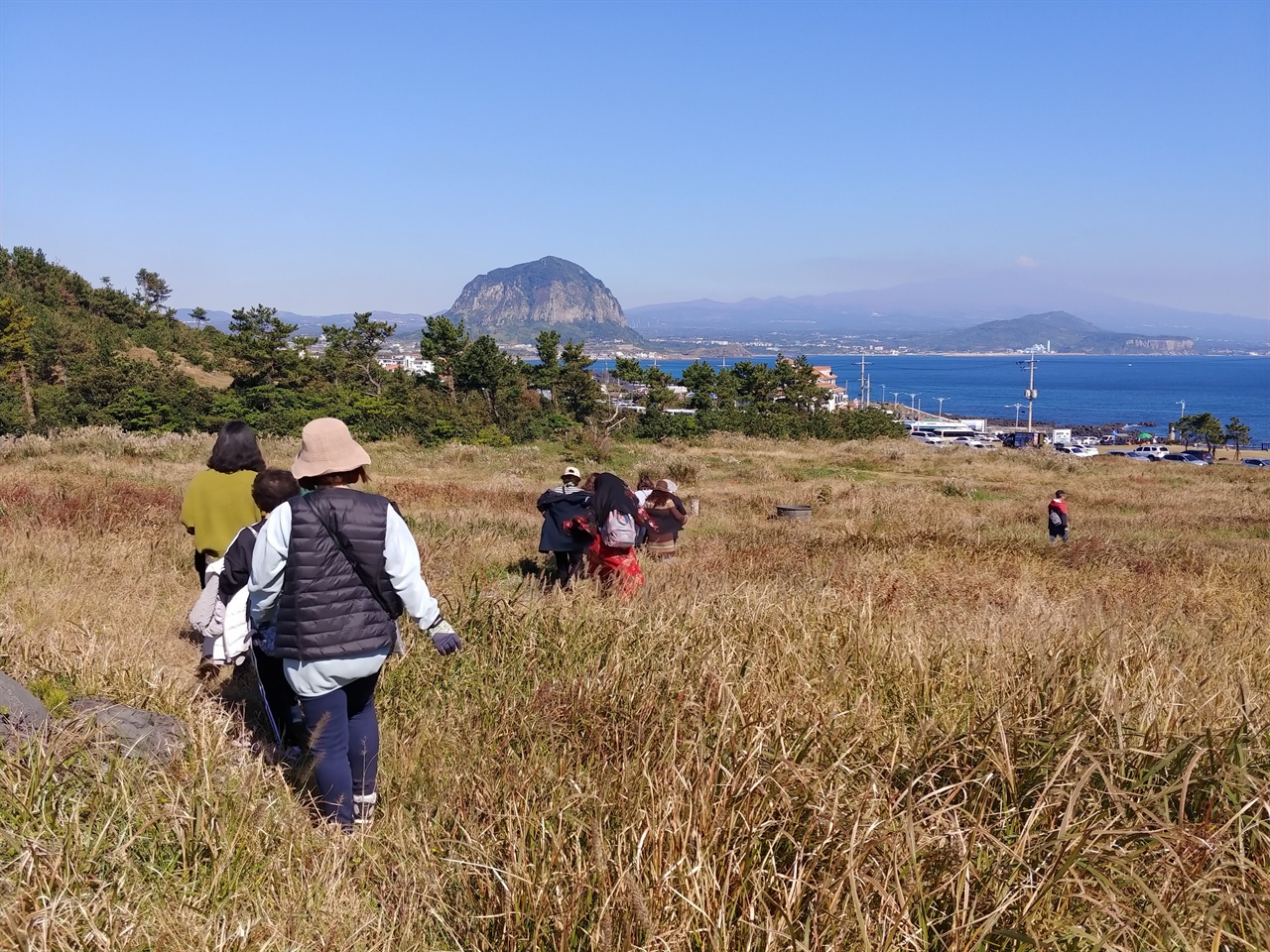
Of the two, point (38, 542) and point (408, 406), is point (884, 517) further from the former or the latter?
point (408, 406)

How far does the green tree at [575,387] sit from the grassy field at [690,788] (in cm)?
4438

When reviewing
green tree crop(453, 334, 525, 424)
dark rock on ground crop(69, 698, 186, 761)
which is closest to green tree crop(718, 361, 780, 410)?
green tree crop(453, 334, 525, 424)

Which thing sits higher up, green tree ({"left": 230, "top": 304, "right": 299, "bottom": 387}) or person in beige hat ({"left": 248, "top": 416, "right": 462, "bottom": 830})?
green tree ({"left": 230, "top": 304, "right": 299, "bottom": 387})

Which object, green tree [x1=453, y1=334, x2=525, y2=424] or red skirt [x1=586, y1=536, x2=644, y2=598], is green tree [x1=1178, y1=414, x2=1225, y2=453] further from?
red skirt [x1=586, y1=536, x2=644, y2=598]

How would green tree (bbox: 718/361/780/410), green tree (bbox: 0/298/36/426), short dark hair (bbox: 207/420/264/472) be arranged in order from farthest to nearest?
green tree (bbox: 718/361/780/410) → green tree (bbox: 0/298/36/426) → short dark hair (bbox: 207/420/264/472)

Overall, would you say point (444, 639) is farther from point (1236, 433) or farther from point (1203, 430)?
point (1203, 430)

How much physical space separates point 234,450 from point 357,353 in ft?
159

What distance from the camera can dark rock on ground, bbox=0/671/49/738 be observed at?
119 inches

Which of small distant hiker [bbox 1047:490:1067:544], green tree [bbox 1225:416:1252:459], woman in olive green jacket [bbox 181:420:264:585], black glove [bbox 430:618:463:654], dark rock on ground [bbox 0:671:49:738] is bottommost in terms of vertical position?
green tree [bbox 1225:416:1252:459]

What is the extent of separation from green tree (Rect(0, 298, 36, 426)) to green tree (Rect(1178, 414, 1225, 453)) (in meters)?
95.2

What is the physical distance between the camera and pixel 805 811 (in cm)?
263

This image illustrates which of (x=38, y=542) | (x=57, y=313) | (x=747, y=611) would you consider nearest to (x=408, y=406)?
(x=57, y=313)

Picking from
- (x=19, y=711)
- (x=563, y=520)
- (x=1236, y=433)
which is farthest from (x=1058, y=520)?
(x=1236, y=433)

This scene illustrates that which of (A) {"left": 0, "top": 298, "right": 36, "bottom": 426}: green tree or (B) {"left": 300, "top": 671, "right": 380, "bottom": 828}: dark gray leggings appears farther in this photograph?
(A) {"left": 0, "top": 298, "right": 36, "bottom": 426}: green tree
